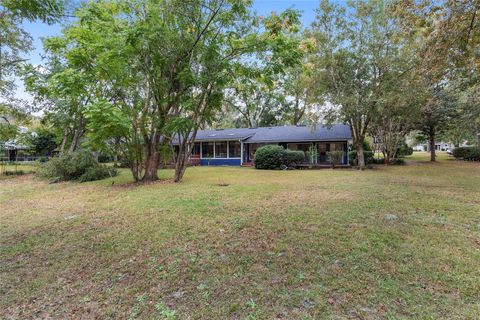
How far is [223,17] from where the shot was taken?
30.0 feet

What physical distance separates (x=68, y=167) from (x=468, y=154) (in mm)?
32197

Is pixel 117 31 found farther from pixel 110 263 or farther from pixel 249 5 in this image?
pixel 110 263

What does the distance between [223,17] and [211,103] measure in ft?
11.0

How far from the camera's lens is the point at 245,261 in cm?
348

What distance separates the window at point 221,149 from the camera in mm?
23505

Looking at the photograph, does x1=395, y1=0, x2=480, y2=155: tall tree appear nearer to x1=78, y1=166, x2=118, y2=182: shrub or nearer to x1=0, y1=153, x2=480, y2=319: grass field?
x1=0, y1=153, x2=480, y2=319: grass field

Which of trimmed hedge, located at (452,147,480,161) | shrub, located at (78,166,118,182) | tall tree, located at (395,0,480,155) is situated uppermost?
tall tree, located at (395,0,480,155)

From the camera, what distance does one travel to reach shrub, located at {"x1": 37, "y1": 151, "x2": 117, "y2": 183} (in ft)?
40.4

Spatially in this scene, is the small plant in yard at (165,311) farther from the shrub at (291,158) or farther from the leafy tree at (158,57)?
the shrub at (291,158)

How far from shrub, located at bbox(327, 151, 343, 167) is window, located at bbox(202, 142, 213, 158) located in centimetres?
1035

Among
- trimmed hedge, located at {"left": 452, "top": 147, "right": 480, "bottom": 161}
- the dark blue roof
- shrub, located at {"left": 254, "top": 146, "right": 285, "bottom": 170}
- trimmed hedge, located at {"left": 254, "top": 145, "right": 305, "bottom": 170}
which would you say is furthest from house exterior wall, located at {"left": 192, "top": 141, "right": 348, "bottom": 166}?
trimmed hedge, located at {"left": 452, "top": 147, "right": 480, "bottom": 161}

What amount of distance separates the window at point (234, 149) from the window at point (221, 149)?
1.37 feet

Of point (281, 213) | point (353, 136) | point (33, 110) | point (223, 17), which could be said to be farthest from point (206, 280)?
point (33, 110)

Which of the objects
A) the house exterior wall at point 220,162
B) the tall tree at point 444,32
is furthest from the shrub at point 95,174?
the tall tree at point 444,32
